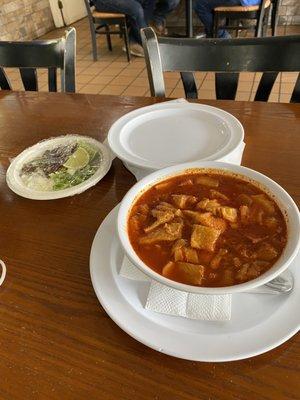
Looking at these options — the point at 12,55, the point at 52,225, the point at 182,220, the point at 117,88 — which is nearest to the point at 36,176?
the point at 52,225

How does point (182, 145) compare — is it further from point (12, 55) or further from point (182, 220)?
point (12, 55)

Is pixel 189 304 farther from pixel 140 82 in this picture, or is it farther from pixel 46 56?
pixel 140 82

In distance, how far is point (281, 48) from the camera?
3.95 feet

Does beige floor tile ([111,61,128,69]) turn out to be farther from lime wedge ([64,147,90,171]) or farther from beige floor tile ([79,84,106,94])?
lime wedge ([64,147,90,171])

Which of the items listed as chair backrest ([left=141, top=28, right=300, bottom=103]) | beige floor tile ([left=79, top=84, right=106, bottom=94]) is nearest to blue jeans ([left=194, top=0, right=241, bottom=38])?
beige floor tile ([left=79, top=84, right=106, bottom=94])

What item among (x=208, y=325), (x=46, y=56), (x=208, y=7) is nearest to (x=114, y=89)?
(x=208, y=7)

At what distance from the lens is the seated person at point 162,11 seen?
431 centimetres

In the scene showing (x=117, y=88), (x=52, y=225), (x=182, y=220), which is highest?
(x=182, y=220)

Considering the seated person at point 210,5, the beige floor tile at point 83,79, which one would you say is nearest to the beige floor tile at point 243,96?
the seated person at point 210,5

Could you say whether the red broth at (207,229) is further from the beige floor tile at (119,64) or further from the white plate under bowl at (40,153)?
the beige floor tile at (119,64)

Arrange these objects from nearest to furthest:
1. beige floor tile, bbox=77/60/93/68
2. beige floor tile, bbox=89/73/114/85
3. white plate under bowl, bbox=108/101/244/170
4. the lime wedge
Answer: white plate under bowl, bbox=108/101/244/170, the lime wedge, beige floor tile, bbox=89/73/114/85, beige floor tile, bbox=77/60/93/68

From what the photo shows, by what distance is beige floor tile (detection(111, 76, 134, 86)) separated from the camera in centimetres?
367

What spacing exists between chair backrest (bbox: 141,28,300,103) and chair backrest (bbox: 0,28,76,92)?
370 millimetres

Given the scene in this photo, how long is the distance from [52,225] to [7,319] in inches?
9.7
